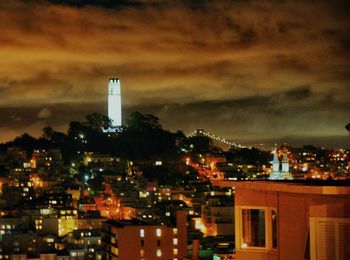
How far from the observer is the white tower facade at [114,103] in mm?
59275

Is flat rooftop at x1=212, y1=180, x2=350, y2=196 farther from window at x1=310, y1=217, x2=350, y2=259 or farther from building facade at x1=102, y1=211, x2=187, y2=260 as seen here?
building facade at x1=102, y1=211, x2=187, y2=260

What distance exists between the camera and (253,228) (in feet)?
12.4

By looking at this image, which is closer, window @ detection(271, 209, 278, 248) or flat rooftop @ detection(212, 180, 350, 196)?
flat rooftop @ detection(212, 180, 350, 196)

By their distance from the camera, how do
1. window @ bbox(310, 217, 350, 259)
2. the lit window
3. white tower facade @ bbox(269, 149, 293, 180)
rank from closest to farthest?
1. window @ bbox(310, 217, 350, 259)
2. the lit window
3. white tower facade @ bbox(269, 149, 293, 180)

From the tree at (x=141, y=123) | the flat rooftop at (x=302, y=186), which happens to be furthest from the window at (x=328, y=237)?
the tree at (x=141, y=123)

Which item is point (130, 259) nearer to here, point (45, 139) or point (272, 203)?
point (272, 203)

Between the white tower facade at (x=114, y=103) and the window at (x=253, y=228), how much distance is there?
53.8 m

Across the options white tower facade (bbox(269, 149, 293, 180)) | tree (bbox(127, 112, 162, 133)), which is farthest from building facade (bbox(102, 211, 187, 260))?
tree (bbox(127, 112, 162, 133))

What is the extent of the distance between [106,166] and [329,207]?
45.5m

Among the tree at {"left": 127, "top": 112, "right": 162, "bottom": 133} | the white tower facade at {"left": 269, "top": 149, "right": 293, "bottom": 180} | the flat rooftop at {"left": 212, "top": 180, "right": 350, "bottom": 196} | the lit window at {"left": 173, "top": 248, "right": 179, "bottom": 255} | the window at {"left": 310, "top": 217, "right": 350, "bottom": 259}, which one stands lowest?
the lit window at {"left": 173, "top": 248, "right": 179, "bottom": 255}

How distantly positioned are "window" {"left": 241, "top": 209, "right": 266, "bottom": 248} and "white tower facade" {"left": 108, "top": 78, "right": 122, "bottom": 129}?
176 feet

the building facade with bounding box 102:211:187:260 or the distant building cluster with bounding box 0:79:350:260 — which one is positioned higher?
the distant building cluster with bounding box 0:79:350:260

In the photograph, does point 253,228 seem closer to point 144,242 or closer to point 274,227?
point 274,227

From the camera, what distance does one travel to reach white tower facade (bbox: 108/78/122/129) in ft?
194
